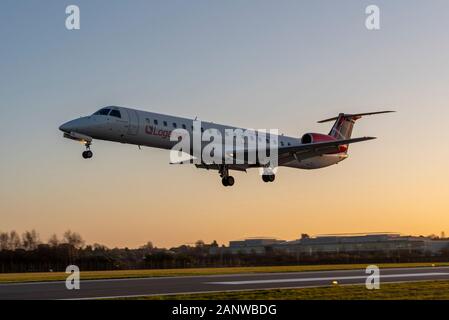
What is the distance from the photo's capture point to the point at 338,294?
24.8 m

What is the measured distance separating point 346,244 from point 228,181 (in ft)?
284

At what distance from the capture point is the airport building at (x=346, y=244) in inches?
4650

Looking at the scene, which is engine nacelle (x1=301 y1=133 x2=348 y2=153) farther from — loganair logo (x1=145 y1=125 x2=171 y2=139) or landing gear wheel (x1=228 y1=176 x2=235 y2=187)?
loganair logo (x1=145 y1=125 x2=171 y2=139)

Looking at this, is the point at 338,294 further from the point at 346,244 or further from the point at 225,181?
the point at 346,244

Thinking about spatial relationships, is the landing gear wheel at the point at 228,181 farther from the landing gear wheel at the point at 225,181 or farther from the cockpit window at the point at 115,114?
the cockpit window at the point at 115,114

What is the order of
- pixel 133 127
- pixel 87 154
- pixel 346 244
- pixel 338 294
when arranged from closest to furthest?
pixel 338 294
pixel 87 154
pixel 133 127
pixel 346 244

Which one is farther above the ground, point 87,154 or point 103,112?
point 103,112

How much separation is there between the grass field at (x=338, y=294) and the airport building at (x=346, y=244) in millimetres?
86825

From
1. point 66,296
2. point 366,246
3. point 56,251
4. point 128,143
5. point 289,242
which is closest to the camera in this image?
point 66,296

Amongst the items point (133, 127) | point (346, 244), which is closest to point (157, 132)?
point (133, 127)

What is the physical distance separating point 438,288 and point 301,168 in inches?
770
